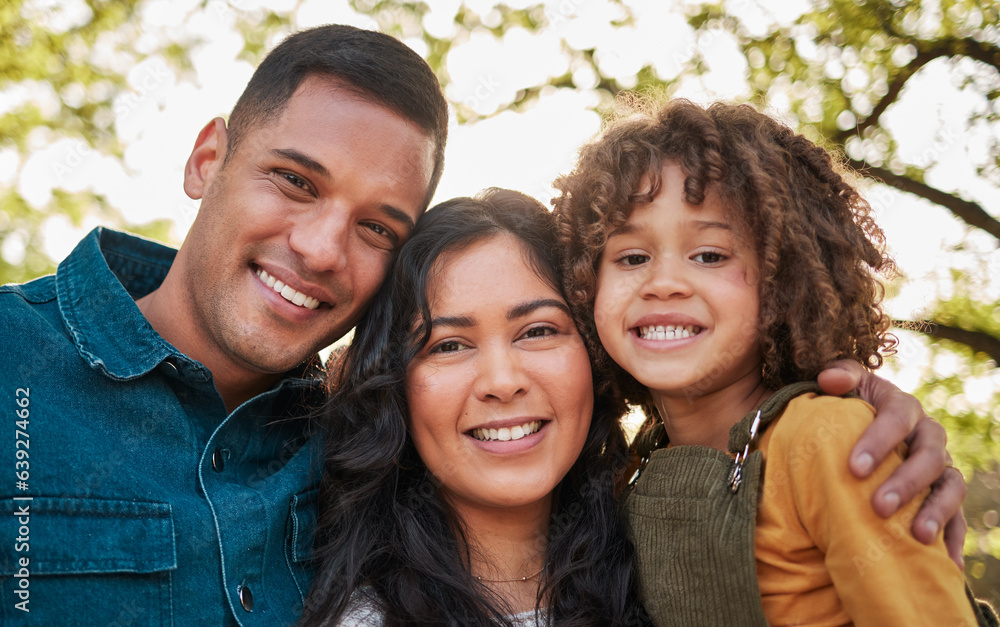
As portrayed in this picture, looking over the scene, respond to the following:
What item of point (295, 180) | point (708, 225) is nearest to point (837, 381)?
point (708, 225)

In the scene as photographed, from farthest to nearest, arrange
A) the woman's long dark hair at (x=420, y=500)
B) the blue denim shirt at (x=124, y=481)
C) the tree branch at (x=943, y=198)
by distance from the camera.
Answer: the tree branch at (x=943, y=198), the woman's long dark hair at (x=420, y=500), the blue denim shirt at (x=124, y=481)

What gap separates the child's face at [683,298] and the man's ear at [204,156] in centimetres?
174

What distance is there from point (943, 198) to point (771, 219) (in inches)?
147

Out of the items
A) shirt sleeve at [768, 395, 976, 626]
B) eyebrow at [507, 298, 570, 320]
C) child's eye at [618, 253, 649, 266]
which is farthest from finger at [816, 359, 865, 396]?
eyebrow at [507, 298, 570, 320]

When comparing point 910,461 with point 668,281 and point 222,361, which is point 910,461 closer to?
point 668,281

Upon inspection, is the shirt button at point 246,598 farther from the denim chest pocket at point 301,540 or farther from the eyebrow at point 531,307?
the eyebrow at point 531,307

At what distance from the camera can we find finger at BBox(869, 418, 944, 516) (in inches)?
74.0

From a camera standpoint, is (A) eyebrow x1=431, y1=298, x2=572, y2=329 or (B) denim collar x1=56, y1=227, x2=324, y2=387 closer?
(B) denim collar x1=56, y1=227, x2=324, y2=387

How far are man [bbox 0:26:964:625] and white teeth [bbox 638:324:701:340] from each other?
1.73ft

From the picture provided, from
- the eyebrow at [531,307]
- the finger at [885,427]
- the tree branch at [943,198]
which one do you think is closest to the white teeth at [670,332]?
the eyebrow at [531,307]

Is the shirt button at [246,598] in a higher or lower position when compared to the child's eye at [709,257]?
lower

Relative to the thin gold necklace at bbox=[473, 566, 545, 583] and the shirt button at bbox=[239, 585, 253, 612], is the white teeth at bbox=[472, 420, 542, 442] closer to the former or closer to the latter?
the thin gold necklace at bbox=[473, 566, 545, 583]

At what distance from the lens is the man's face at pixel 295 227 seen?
108 inches

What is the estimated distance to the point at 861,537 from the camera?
189 centimetres
